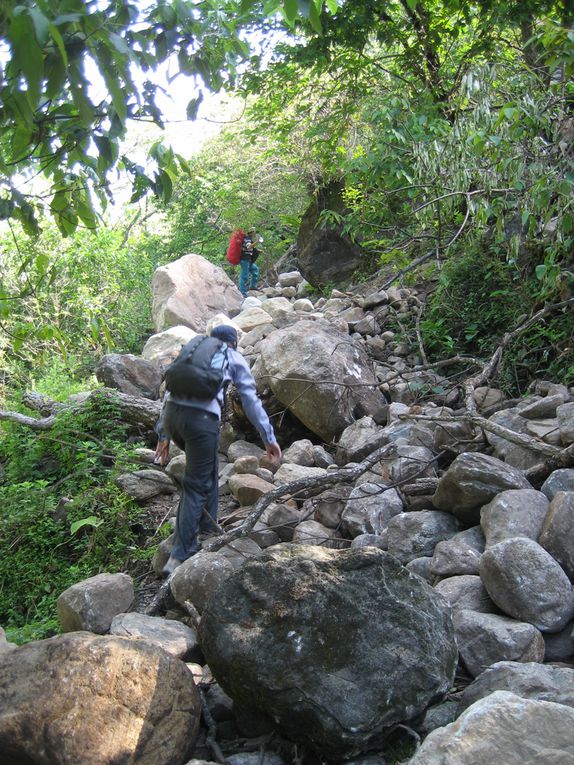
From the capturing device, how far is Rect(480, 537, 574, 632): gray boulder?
339 centimetres

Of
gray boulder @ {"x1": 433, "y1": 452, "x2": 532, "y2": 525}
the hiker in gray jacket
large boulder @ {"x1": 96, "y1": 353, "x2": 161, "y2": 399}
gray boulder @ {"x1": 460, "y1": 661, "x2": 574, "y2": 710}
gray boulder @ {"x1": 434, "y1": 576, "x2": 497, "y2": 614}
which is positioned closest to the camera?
gray boulder @ {"x1": 460, "y1": 661, "x2": 574, "y2": 710}

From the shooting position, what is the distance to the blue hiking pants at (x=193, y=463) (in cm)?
525

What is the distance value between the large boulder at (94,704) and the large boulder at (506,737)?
1.07m

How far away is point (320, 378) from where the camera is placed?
705 cm

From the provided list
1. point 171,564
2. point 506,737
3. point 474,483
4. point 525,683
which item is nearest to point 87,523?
point 171,564

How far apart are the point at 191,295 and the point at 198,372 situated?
26.0 feet

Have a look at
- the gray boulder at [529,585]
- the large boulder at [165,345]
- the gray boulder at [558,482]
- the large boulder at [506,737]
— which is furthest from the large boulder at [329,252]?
the large boulder at [506,737]

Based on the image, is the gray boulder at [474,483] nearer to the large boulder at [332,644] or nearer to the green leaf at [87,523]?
the large boulder at [332,644]

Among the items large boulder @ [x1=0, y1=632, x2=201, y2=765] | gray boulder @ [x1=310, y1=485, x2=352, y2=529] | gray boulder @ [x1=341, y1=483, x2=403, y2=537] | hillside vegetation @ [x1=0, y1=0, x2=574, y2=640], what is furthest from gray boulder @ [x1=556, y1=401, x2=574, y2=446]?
large boulder @ [x1=0, y1=632, x2=201, y2=765]

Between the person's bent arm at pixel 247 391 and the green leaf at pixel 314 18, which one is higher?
the green leaf at pixel 314 18

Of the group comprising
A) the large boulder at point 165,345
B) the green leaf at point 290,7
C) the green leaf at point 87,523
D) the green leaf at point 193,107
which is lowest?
the green leaf at point 87,523

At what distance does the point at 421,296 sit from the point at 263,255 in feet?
30.2

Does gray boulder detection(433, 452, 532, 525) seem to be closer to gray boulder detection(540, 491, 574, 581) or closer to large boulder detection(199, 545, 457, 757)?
gray boulder detection(540, 491, 574, 581)

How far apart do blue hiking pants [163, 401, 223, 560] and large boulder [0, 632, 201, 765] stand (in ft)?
7.42
